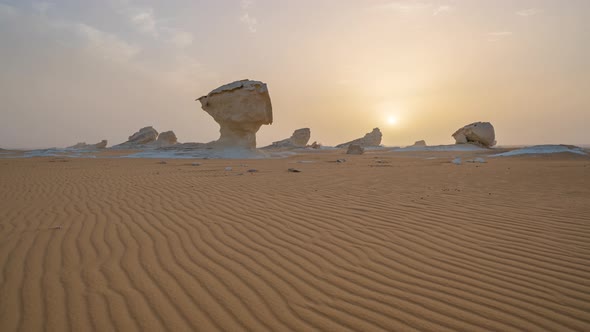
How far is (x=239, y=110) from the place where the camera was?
72.5ft

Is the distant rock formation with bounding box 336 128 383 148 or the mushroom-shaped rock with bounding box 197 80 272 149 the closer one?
the mushroom-shaped rock with bounding box 197 80 272 149

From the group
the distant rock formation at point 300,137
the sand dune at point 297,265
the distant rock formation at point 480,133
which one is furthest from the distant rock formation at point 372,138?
the sand dune at point 297,265

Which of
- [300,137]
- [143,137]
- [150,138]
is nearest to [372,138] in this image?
[300,137]

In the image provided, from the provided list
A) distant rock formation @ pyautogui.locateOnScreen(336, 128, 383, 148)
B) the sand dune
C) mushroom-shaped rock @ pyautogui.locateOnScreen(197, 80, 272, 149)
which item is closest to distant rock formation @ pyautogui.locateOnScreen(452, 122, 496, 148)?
mushroom-shaped rock @ pyautogui.locateOnScreen(197, 80, 272, 149)

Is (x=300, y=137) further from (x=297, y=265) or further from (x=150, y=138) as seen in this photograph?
(x=297, y=265)

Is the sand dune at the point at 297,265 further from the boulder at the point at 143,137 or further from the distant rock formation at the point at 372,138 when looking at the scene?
the distant rock formation at the point at 372,138

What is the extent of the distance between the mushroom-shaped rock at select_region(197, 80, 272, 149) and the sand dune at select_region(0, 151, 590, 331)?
16.9 metres

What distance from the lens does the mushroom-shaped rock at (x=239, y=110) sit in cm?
2197

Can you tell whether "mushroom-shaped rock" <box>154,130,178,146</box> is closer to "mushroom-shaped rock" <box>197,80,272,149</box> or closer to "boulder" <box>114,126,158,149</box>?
"boulder" <box>114,126,158,149</box>

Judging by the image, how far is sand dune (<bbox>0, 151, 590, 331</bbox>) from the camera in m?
2.20

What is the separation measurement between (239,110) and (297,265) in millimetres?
20030

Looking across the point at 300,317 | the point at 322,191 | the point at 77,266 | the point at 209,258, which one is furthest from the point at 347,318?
the point at 322,191

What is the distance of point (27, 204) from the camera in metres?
5.81

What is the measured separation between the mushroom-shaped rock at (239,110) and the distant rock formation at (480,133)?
818 inches
